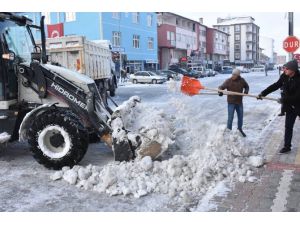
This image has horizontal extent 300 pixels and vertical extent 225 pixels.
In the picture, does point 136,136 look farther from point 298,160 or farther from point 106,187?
point 298,160

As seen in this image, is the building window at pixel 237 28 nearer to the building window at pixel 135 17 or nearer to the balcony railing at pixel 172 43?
the balcony railing at pixel 172 43

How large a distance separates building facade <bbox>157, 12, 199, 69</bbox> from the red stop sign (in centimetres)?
3623

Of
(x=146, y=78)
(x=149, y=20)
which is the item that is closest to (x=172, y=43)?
(x=149, y=20)

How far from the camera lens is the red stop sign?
1388cm

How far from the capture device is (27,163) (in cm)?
671

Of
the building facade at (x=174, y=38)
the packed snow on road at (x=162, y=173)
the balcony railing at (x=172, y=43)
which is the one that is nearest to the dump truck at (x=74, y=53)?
the packed snow on road at (x=162, y=173)

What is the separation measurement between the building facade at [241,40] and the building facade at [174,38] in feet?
77.8

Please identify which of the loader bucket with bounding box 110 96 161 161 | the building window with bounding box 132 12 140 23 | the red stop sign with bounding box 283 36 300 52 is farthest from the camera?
the building window with bounding box 132 12 140 23

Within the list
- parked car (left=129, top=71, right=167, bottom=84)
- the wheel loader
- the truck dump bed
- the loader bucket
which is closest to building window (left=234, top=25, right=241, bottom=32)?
parked car (left=129, top=71, right=167, bottom=84)

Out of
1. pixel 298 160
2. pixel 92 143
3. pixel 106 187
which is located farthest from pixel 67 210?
pixel 298 160

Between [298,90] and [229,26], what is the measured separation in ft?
284

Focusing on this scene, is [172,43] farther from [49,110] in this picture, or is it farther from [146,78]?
[49,110]

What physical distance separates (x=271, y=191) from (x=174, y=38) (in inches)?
2032

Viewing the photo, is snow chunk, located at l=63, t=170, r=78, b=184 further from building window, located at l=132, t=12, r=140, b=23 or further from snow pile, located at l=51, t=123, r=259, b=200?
building window, located at l=132, t=12, r=140, b=23
